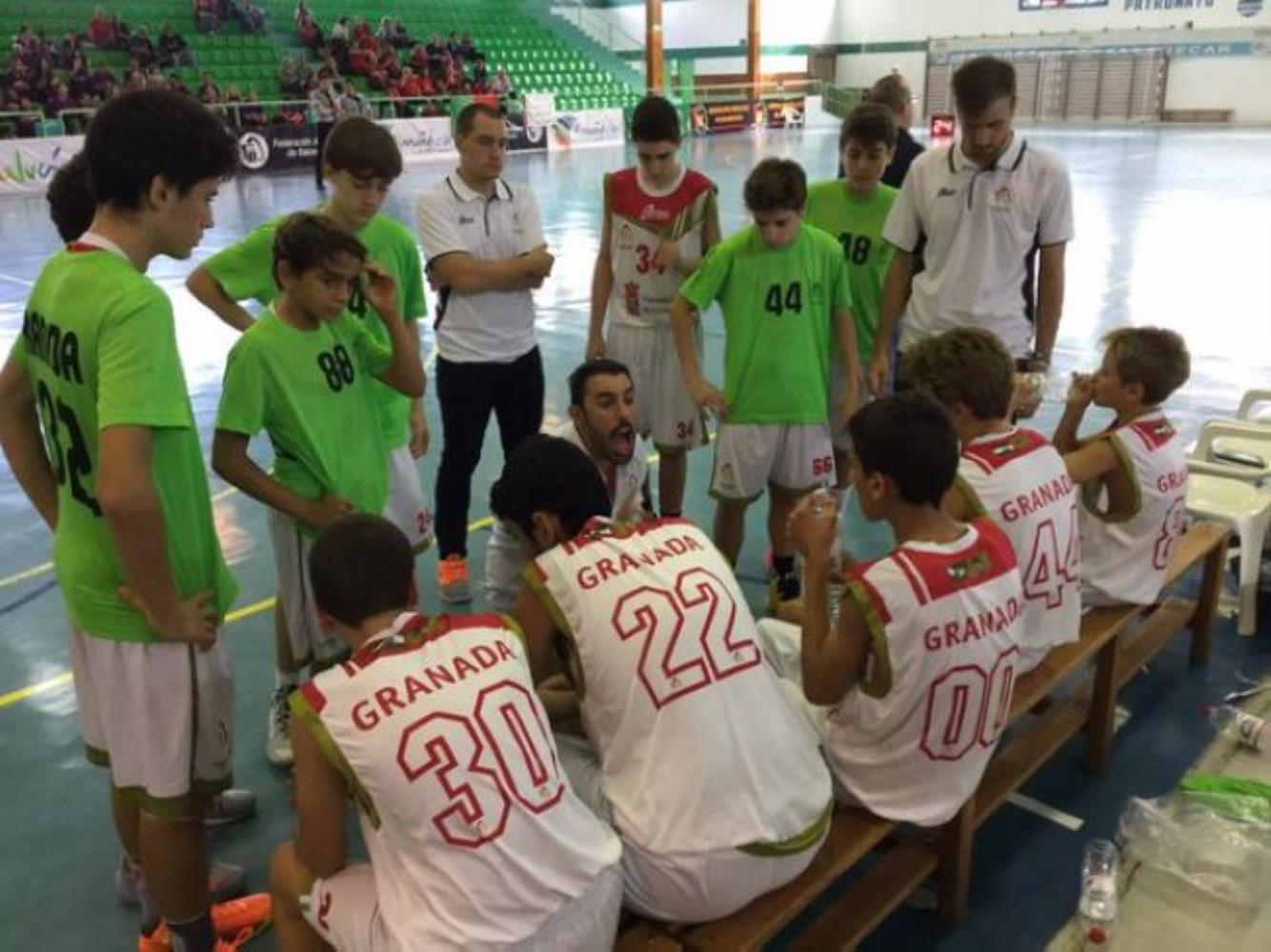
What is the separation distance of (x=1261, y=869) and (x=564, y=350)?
19.6 feet

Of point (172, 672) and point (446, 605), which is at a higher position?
point (172, 672)

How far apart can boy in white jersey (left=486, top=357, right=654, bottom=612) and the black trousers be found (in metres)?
0.91

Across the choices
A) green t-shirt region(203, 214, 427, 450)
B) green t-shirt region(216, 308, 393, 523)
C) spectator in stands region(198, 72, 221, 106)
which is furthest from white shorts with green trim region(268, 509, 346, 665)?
spectator in stands region(198, 72, 221, 106)

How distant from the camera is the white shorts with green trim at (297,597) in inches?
116

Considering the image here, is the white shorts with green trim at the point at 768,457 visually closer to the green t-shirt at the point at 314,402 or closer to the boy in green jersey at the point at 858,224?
the boy in green jersey at the point at 858,224

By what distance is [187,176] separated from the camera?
6.50ft

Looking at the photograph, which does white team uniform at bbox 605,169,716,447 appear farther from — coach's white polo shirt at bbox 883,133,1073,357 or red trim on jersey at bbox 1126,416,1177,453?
red trim on jersey at bbox 1126,416,1177,453

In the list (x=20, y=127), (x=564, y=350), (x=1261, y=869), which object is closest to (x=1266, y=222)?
(x=564, y=350)

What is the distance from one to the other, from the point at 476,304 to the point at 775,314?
116 cm

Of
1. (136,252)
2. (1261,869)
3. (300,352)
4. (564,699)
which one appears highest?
(136,252)

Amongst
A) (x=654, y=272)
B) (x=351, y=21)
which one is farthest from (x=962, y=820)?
(x=351, y=21)

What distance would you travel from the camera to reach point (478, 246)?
4121mm

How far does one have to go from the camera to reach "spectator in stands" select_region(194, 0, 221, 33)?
24.1m

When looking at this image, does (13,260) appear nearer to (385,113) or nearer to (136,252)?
(136,252)
